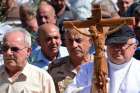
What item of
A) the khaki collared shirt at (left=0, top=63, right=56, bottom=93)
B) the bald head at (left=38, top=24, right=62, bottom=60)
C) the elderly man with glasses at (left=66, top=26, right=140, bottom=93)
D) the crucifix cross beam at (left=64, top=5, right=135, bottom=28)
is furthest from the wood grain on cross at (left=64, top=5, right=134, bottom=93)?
the bald head at (left=38, top=24, right=62, bottom=60)

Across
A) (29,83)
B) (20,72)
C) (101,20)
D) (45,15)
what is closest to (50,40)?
(45,15)

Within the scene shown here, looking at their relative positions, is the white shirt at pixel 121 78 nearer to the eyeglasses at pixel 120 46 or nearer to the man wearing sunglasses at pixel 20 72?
the eyeglasses at pixel 120 46

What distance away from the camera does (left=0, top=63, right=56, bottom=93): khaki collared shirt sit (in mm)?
6027

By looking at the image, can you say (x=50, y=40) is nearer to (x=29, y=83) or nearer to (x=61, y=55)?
(x=61, y=55)

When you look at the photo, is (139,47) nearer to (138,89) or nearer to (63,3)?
(138,89)

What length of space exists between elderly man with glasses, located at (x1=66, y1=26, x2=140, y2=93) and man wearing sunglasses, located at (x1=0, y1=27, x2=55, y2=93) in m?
0.42

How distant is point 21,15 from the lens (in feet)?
28.1

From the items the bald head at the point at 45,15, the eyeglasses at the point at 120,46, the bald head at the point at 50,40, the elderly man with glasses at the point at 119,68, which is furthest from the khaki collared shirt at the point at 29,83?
the bald head at the point at 45,15

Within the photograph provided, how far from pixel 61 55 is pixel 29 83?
137cm

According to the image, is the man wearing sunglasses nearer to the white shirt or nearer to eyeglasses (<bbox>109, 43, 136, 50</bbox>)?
the white shirt

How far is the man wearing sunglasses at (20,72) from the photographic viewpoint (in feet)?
19.8

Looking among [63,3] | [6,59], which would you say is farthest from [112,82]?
[63,3]

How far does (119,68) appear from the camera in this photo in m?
5.67

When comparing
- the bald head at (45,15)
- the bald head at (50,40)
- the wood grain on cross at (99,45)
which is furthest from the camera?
the bald head at (45,15)
